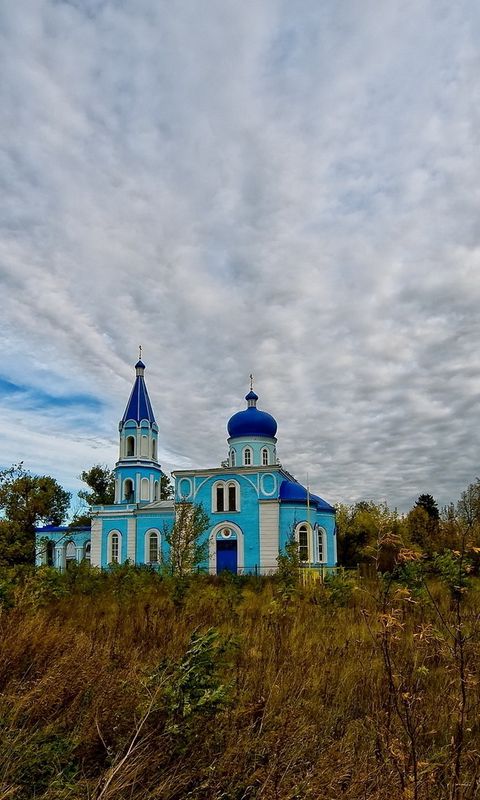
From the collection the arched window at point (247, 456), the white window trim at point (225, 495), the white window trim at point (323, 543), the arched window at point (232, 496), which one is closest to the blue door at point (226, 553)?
the white window trim at point (225, 495)

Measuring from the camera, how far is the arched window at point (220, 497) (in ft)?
99.5

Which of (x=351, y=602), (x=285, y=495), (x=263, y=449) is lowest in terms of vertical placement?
(x=351, y=602)

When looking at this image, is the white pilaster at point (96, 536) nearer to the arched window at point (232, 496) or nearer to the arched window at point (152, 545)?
the arched window at point (152, 545)

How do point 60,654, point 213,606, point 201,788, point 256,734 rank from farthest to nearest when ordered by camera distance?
point 213,606
point 60,654
point 256,734
point 201,788

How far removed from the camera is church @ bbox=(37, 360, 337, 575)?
95.3 feet

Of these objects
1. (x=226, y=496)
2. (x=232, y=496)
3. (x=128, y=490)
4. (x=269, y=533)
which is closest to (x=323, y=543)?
(x=269, y=533)

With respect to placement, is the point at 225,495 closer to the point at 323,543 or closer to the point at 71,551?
the point at 323,543

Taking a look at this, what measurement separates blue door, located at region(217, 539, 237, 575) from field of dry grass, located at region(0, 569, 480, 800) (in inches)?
939

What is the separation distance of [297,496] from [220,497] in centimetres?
425

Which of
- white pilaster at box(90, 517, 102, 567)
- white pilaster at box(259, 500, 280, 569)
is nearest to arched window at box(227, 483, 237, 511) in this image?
white pilaster at box(259, 500, 280, 569)

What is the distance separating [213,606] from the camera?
8.84 meters

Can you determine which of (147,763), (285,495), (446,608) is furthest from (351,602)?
(285,495)

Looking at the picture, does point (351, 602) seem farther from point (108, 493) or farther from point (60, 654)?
point (108, 493)

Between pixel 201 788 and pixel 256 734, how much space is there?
2.47 ft
